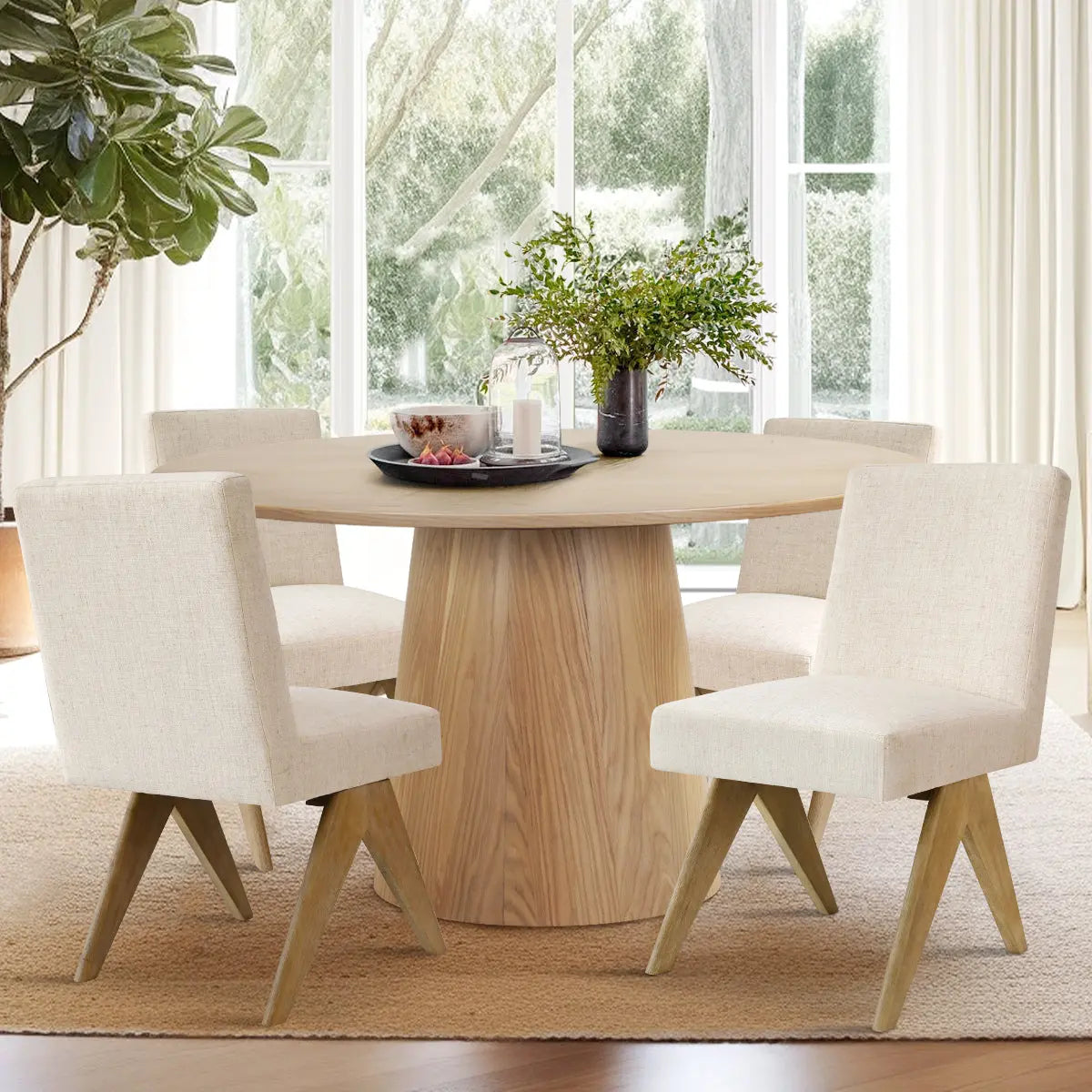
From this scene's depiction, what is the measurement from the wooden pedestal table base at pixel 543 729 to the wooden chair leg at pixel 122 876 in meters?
0.51

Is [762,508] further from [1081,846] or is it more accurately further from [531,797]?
[1081,846]

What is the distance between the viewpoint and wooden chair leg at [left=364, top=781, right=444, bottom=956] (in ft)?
8.11

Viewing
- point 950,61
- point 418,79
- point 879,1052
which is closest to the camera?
point 879,1052

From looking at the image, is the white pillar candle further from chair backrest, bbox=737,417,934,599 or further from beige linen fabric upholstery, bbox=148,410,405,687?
chair backrest, bbox=737,417,934,599

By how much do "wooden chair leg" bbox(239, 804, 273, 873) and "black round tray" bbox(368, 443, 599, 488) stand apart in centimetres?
71

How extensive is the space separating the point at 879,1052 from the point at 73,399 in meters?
3.93

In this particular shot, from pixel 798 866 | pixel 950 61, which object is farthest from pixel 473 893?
pixel 950 61

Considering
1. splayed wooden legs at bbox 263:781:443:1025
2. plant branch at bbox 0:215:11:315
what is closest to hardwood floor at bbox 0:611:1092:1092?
splayed wooden legs at bbox 263:781:443:1025

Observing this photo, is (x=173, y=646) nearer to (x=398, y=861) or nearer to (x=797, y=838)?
(x=398, y=861)

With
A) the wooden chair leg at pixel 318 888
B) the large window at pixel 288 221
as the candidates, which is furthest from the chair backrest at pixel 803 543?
the large window at pixel 288 221

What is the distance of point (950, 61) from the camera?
5.18 metres

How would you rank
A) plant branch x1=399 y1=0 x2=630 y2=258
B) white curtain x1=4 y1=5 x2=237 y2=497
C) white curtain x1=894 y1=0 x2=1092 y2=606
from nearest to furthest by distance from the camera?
1. white curtain x1=894 y1=0 x2=1092 y2=606
2. white curtain x1=4 y1=5 x2=237 y2=497
3. plant branch x1=399 y1=0 x2=630 y2=258

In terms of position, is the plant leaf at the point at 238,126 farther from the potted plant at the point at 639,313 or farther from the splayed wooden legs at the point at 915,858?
the splayed wooden legs at the point at 915,858

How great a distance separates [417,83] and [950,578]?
3599 mm
